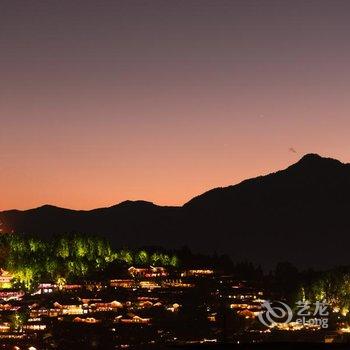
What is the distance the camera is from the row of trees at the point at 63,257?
6725cm

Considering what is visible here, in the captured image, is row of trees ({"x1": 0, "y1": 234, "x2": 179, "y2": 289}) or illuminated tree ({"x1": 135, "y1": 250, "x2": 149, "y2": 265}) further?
illuminated tree ({"x1": 135, "y1": 250, "x2": 149, "y2": 265})

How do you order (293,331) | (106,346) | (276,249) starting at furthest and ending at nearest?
(276,249)
(293,331)
(106,346)

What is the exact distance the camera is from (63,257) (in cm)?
7194

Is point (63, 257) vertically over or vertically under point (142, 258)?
over

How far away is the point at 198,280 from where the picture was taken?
6925cm

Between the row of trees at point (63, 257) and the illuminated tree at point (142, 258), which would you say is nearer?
the row of trees at point (63, 257)

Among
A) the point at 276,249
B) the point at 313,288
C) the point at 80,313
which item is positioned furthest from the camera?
the point at 276,249

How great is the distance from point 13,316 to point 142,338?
9656 millimetres

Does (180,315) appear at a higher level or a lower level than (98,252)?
lower

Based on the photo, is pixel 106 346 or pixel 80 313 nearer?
pixel 106 346

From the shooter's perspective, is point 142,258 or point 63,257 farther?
point 142,258

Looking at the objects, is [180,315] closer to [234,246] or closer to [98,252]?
[98,252]

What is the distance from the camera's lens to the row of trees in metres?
67.2

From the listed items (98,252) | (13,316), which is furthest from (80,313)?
(98,252)
